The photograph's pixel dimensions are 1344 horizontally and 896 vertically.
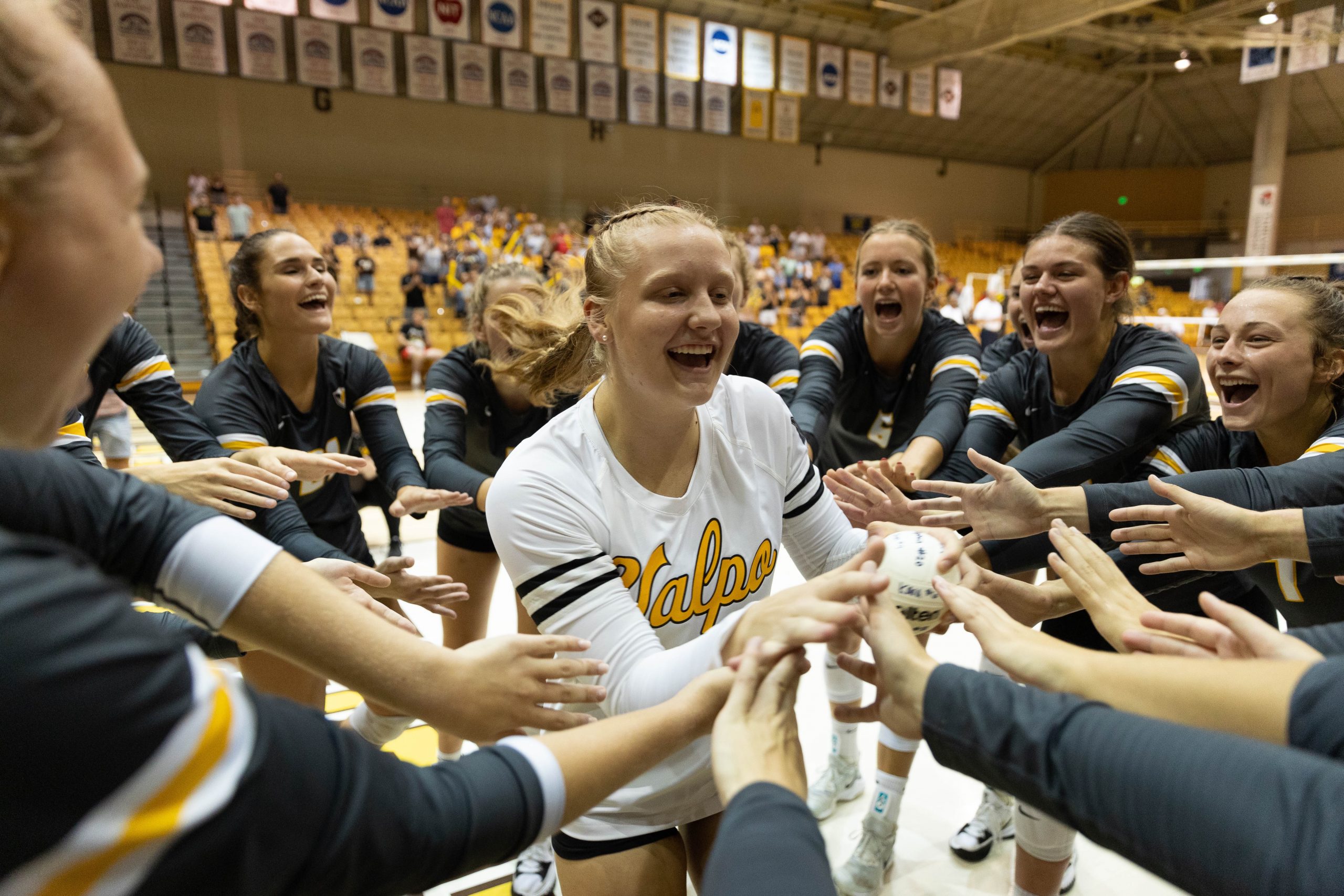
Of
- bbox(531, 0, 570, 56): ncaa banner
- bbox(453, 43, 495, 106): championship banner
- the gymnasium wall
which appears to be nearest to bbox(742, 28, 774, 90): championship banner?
the gymnasium wall

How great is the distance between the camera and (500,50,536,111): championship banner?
1906cm

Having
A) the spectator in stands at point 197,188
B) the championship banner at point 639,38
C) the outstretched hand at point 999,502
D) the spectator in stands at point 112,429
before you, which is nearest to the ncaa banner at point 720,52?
the championship banner at point 639,38

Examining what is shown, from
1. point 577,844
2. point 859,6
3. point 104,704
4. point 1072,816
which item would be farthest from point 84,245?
point 859,6

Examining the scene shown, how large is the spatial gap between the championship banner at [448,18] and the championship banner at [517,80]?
131 cm

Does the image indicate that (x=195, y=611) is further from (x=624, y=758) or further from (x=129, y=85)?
(x=129, y=85)

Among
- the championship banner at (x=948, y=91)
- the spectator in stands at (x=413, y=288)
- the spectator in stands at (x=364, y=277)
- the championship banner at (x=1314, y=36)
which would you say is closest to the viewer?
the spectator in stands at (x=413, y=288)

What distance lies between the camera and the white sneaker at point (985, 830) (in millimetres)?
2904

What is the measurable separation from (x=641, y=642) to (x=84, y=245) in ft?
3.95

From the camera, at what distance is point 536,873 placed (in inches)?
111

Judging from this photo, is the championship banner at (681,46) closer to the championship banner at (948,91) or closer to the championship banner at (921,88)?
the championship banner at (921,88)

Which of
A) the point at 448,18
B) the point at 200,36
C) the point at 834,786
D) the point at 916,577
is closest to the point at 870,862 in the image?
the point at 834,786

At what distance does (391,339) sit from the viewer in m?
15.7

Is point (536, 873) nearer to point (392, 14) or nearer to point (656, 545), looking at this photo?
point (656, 545)

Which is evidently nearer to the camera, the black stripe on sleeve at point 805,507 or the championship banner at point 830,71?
the black stripe on sleeve at point 805,507
